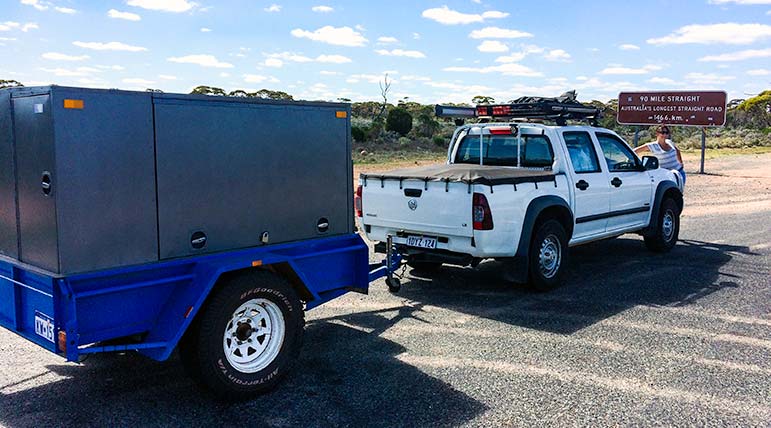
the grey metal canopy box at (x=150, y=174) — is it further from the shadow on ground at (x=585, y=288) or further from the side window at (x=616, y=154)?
the side window at (x=616, y=154)

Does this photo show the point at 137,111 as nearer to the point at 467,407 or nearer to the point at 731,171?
the point at 467,407

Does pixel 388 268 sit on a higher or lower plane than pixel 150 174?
lower

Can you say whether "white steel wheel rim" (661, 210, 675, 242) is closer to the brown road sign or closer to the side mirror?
the side mirror

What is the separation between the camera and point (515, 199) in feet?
25.1

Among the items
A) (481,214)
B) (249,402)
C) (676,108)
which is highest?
(676,108)

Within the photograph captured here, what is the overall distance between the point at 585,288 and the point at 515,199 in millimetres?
1526

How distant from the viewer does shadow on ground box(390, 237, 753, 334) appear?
23.9 ft

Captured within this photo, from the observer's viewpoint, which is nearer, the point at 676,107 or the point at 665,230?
the point at 665,230

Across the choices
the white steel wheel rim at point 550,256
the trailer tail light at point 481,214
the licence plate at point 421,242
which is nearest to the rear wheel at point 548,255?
the white steel wheel rim at point 550,256

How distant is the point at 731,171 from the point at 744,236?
1613 cm

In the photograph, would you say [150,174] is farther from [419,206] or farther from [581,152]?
[581,152]

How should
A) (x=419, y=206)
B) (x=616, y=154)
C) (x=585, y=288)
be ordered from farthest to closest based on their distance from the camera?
(x=616, y=154)
(x=585, y=288)
(x=419, y=206)

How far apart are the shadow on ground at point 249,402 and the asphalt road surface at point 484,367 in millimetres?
15

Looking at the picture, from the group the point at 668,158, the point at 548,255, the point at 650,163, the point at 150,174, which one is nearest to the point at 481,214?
the point at 548,255
